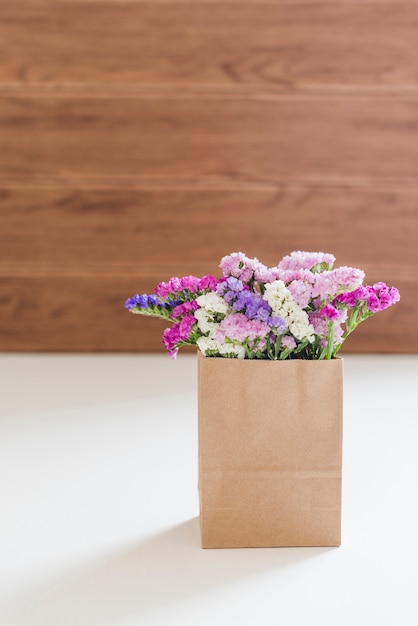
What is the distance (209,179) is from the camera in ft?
10.2

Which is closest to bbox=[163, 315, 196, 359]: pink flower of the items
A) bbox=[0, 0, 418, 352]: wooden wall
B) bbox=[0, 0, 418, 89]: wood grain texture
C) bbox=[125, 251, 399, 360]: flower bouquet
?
bbox=[125, 251, 399, 360]: flower bouquet

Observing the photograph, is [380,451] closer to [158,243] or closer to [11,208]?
[158,243]

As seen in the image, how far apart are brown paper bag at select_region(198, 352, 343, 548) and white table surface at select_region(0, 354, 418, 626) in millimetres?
70

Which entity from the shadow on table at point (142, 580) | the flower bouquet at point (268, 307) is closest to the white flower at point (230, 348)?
the flower bouquet at point (268, 307)

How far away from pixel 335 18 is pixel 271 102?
395 millimetres

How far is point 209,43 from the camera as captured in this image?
3045 millimetres

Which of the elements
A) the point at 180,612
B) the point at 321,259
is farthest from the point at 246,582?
the point at 321,259

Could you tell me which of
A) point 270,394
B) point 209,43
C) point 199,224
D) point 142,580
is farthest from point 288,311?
point 209,43

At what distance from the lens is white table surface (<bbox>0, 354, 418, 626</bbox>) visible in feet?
3.67

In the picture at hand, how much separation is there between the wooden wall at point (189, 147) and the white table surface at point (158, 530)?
81cm

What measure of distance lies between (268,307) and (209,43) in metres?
2.09

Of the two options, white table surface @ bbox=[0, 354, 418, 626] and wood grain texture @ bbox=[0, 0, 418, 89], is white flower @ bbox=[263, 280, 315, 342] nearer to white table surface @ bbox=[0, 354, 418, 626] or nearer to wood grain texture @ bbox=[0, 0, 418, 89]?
white table surface @ bbox=[0, 354, 418, 626]

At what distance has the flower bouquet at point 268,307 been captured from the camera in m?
1.21

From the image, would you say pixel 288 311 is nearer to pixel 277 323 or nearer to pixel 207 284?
pixel 277 323
